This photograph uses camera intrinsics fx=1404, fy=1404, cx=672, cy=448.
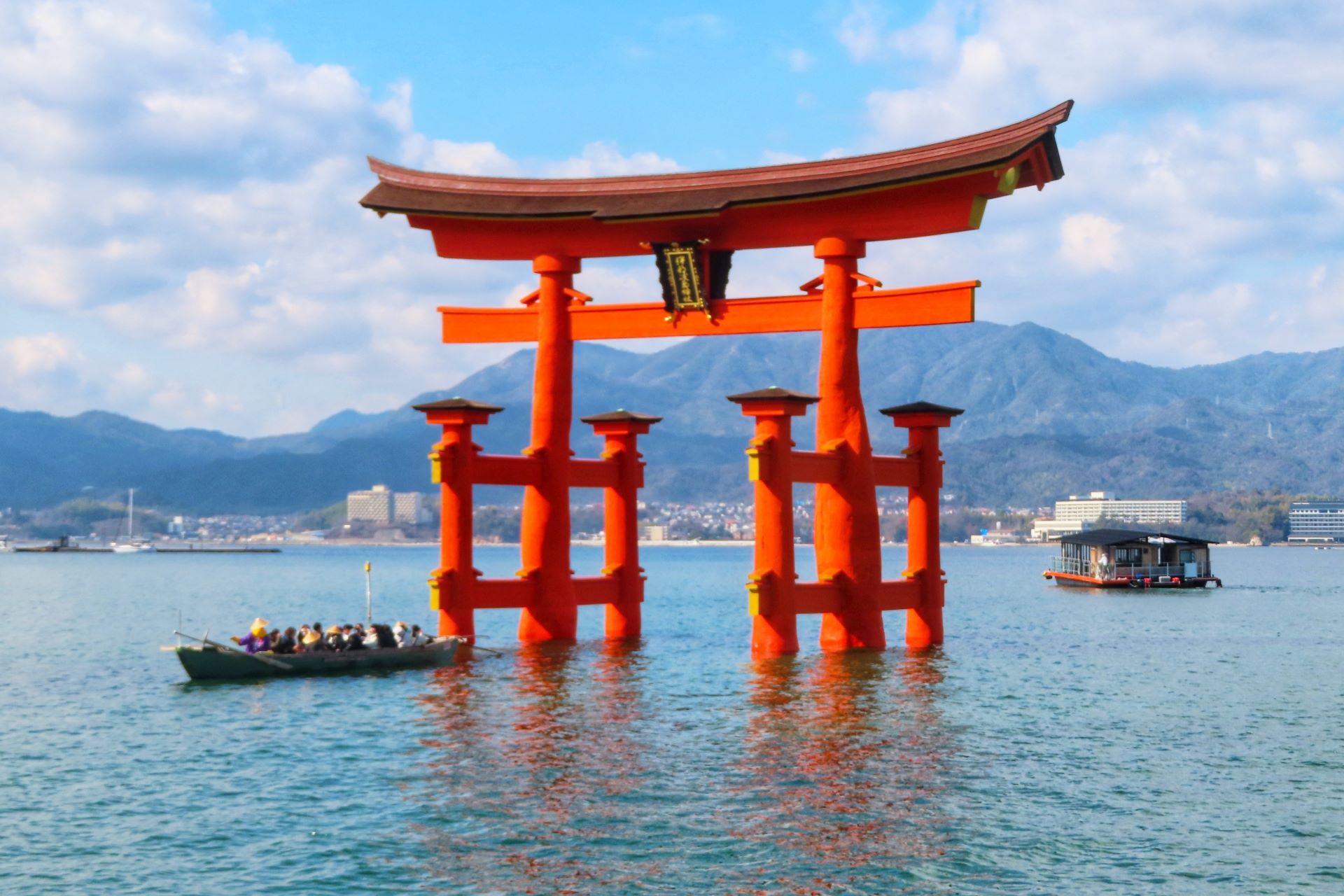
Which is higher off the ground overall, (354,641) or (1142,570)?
(1142,570)

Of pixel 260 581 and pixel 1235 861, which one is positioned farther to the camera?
pixel 260 581

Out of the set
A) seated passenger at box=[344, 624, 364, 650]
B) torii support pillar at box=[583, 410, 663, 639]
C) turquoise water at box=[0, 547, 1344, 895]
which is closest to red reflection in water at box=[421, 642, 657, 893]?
turquoise water at box=[0, 547, 1344, 895]

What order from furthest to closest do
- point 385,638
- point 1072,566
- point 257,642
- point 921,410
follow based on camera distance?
point 1072,566 < point 921,410 < point 385,638 < point 257,642

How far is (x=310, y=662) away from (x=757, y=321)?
1427 cm

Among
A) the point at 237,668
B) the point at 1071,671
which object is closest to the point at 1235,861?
the point at 1071,671

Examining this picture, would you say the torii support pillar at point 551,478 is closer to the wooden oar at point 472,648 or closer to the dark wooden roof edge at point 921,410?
the wooden oar at point 472,648

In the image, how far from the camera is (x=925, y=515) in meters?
37.2

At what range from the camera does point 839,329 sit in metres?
34.3

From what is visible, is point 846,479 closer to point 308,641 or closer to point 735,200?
point 735,200

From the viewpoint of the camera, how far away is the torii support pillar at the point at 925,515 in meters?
36.9

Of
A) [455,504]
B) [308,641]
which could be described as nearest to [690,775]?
[455,504]

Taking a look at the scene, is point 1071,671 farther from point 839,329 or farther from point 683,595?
point 683,595

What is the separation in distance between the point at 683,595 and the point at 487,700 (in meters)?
64.2

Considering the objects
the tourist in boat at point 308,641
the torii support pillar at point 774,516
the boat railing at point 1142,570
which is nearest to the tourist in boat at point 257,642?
the tourist in boat at point 308,641
